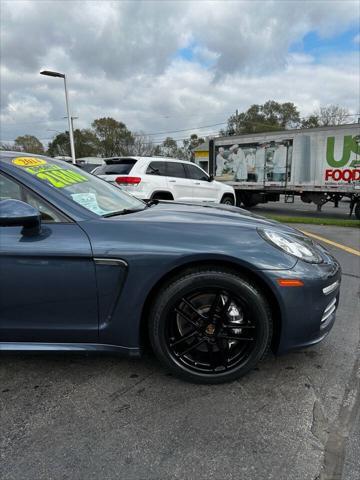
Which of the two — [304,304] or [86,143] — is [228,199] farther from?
[86,143]

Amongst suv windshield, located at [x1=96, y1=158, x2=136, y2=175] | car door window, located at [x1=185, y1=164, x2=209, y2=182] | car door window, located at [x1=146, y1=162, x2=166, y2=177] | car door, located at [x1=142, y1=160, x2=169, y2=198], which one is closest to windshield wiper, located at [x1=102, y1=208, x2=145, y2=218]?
car door, located at [x1=142, y1=160, x2=169, y2=198]

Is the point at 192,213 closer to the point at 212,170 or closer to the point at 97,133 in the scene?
the point at 212,170

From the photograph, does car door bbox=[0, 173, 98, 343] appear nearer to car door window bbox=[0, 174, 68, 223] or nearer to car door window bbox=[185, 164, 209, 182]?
car door window bbox=[0, 174, 68, 223]

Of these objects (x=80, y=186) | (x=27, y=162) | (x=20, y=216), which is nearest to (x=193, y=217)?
(x=80, y=186)

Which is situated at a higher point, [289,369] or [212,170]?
[212,170]

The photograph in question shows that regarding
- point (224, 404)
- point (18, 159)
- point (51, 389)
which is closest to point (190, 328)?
point (224, 404)

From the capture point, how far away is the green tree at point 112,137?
60.1 meters

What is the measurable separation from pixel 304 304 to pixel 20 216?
1.77 metres

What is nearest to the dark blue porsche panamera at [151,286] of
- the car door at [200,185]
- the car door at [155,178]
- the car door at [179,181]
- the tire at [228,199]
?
the car door at [155,178]

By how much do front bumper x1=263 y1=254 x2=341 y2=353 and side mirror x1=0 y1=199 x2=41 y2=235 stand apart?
1426mm

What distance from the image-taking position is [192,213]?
8.89 ft

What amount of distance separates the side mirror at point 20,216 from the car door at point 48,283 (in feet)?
0.17

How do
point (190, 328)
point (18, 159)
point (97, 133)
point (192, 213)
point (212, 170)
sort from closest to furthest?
1. point (190, 328)
2. point (18, 159)
3. point (192, 213)
4. point (212, 170)
5. point (97, 133)

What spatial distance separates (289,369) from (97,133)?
64248mm
